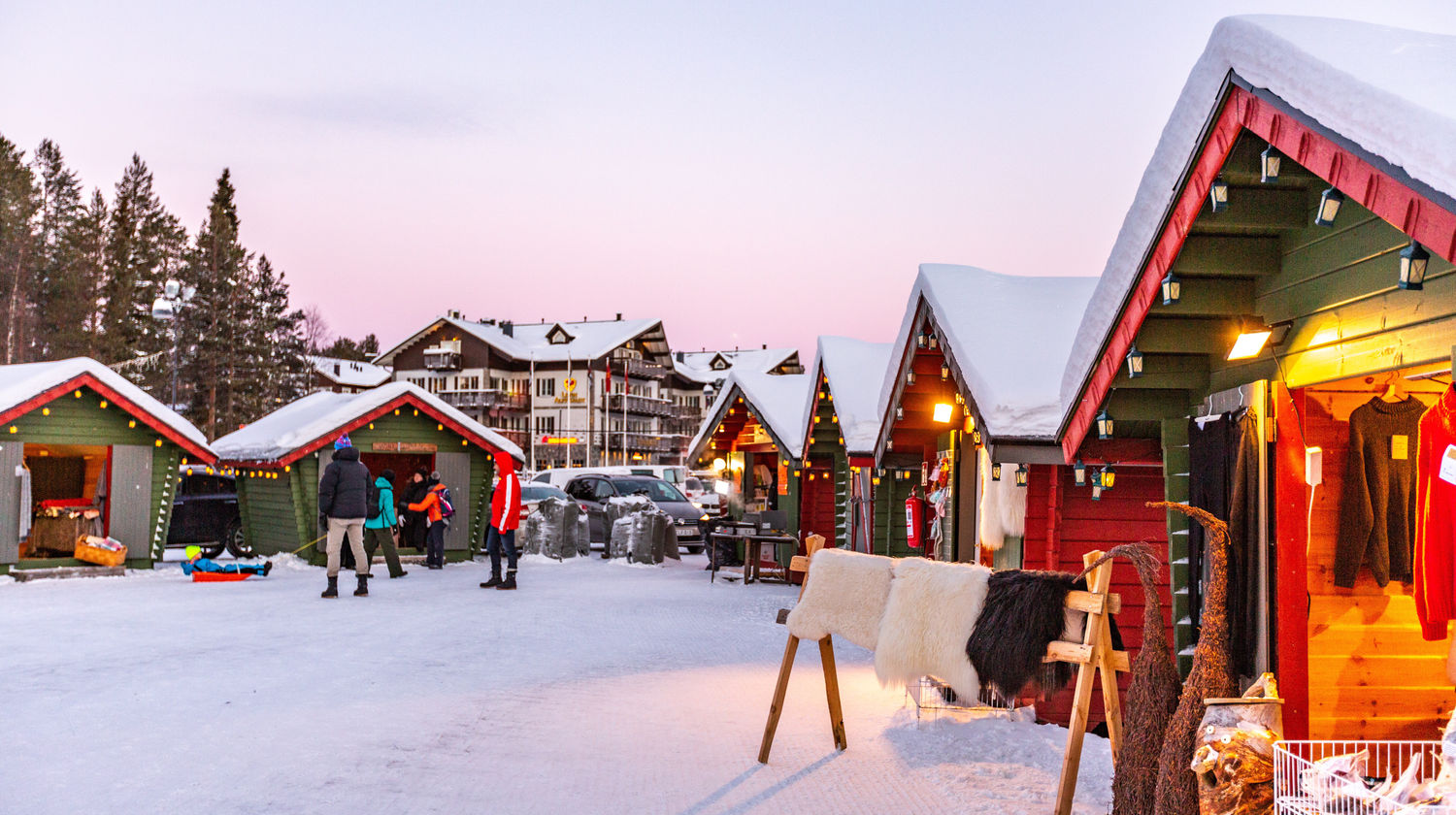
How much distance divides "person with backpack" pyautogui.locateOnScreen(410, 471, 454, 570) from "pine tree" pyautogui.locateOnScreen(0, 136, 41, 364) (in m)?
36.1

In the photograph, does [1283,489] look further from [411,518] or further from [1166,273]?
[411,518]

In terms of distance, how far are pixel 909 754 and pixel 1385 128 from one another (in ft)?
15.9

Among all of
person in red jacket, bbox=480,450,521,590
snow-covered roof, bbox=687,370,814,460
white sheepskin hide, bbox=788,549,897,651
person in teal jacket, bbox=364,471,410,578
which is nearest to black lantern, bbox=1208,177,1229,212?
white sheepskin hide, bbox=788,549,897,651

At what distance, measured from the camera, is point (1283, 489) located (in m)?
5.58

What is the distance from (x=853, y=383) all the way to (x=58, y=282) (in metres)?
44.7

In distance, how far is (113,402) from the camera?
59.5 ft

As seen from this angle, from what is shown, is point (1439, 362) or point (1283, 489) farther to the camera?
point (1283, 489)

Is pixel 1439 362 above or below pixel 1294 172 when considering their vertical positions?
below

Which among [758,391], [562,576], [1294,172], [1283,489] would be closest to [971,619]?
[1283,489]

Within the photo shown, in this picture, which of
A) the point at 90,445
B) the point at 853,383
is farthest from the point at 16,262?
the point at 853,383

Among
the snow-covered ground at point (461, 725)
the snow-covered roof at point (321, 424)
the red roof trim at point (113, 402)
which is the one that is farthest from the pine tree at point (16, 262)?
the snow-covered ground at point (461, 725)

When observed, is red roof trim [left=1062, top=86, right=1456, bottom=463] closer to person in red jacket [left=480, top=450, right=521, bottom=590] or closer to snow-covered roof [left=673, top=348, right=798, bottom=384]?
person in red jacket [left=480, top=450, right=521, bottom=590]

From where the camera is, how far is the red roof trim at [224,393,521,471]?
19.5 m

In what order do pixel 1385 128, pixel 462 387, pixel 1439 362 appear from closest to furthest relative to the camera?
pixel 1385 128 < pixel 1439 362 < pixel 462 387
